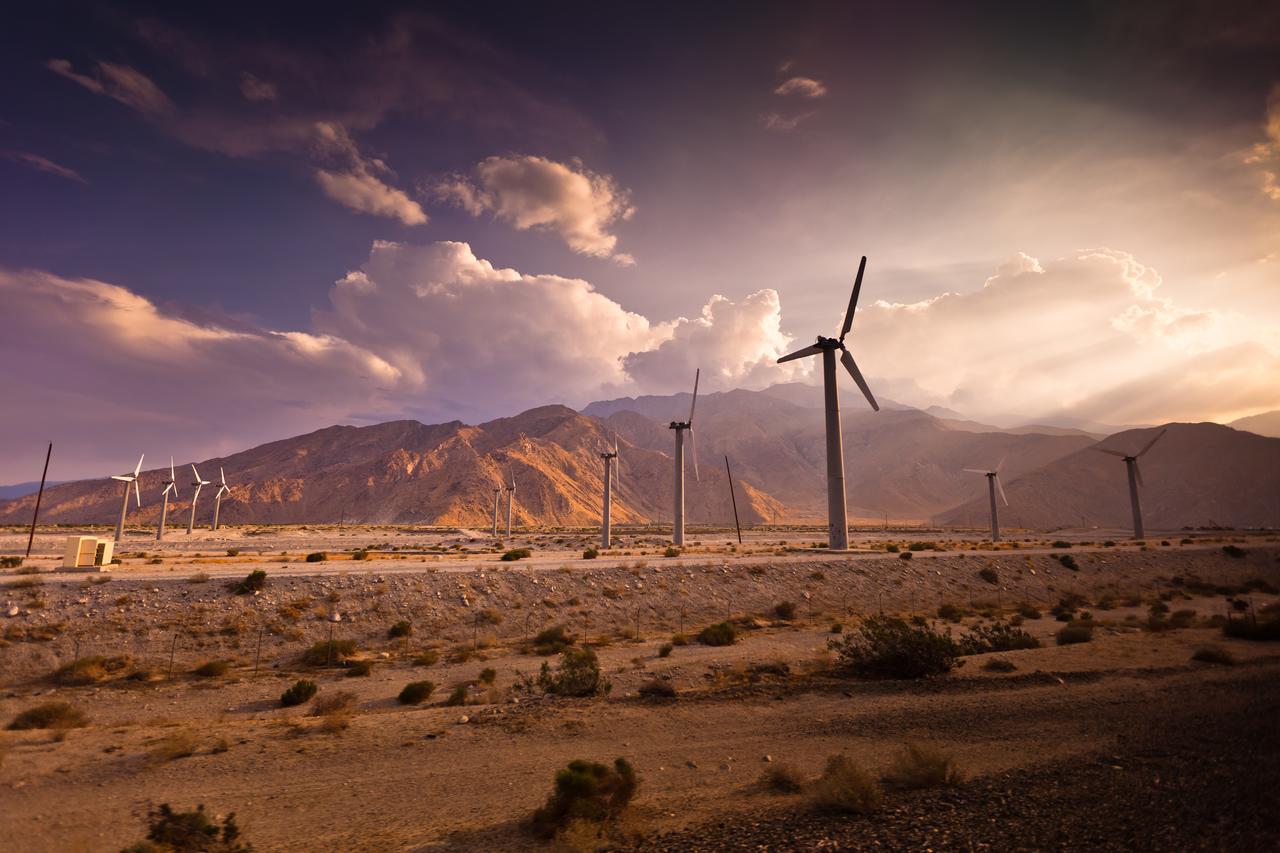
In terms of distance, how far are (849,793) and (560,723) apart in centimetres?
920

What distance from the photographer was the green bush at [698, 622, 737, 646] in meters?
28.8

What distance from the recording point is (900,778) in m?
11.5

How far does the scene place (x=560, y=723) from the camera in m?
16.8

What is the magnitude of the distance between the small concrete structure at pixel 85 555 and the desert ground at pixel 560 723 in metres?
1.51

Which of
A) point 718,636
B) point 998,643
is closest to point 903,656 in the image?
point 998,643

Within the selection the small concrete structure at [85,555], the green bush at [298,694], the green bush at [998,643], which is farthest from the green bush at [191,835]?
the small concrete structure at [85,555]

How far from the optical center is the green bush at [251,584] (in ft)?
104

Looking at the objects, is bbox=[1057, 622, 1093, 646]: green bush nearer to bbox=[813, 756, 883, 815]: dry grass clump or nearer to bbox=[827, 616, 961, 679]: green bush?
bbox=[827, 616, 961, 679]: green bush

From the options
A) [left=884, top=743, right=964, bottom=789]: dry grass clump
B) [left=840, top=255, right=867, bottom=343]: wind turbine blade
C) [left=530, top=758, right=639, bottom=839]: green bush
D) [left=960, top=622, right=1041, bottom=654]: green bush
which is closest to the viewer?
[left=530, top=758, right=639, bottom=839]: green bush

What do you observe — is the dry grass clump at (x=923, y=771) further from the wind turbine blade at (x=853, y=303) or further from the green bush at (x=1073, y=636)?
the wind turbine blade at (x=853, y=303)

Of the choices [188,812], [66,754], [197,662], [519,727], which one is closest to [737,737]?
[519,727]

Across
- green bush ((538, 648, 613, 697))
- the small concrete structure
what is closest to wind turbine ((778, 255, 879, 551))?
green bush ((538, 648, 613, 697))

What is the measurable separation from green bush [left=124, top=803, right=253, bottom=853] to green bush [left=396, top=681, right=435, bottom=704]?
9197mm

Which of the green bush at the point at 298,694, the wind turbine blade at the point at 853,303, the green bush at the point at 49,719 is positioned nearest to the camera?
the green bush at the point at 49,719
